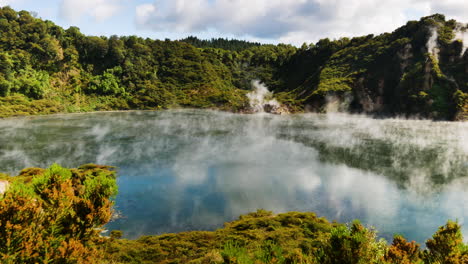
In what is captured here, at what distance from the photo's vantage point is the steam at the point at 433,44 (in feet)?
409

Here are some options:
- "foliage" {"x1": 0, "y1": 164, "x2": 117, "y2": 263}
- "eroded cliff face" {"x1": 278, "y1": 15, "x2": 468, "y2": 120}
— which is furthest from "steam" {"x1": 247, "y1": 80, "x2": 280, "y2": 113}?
"foliage" {"x1": 0, "y1": 164, "x2": 117, "y2": 263}

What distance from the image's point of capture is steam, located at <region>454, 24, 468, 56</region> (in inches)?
4756

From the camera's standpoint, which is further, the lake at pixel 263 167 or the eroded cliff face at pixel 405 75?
the eroded cliff face at pixel 405 75

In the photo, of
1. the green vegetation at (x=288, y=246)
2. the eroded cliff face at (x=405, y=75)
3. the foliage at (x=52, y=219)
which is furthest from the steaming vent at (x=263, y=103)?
the foliage at (x=52, y=219)

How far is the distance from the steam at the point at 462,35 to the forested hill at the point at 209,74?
43 cm

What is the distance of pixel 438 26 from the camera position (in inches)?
5153

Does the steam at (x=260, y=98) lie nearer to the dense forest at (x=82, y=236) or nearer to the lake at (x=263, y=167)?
the lake at (x=263, y=167)

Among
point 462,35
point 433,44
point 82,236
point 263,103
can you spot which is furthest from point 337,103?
point 82,236

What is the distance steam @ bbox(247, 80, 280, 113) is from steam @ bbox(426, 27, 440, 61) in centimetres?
7092

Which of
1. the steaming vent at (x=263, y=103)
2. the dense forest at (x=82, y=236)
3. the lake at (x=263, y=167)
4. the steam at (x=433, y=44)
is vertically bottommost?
the lake at (x=263, y=167)

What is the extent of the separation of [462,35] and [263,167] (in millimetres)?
127305

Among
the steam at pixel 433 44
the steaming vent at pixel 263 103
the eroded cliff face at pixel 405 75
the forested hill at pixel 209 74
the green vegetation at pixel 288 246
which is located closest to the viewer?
the green vegetation at pixel 288 246

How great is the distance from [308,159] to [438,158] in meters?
26.7

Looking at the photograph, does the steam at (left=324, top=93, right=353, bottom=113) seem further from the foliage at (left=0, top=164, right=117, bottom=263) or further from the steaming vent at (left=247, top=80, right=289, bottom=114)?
the foliage at (left=0, top=164, right=117, bottom=263)
